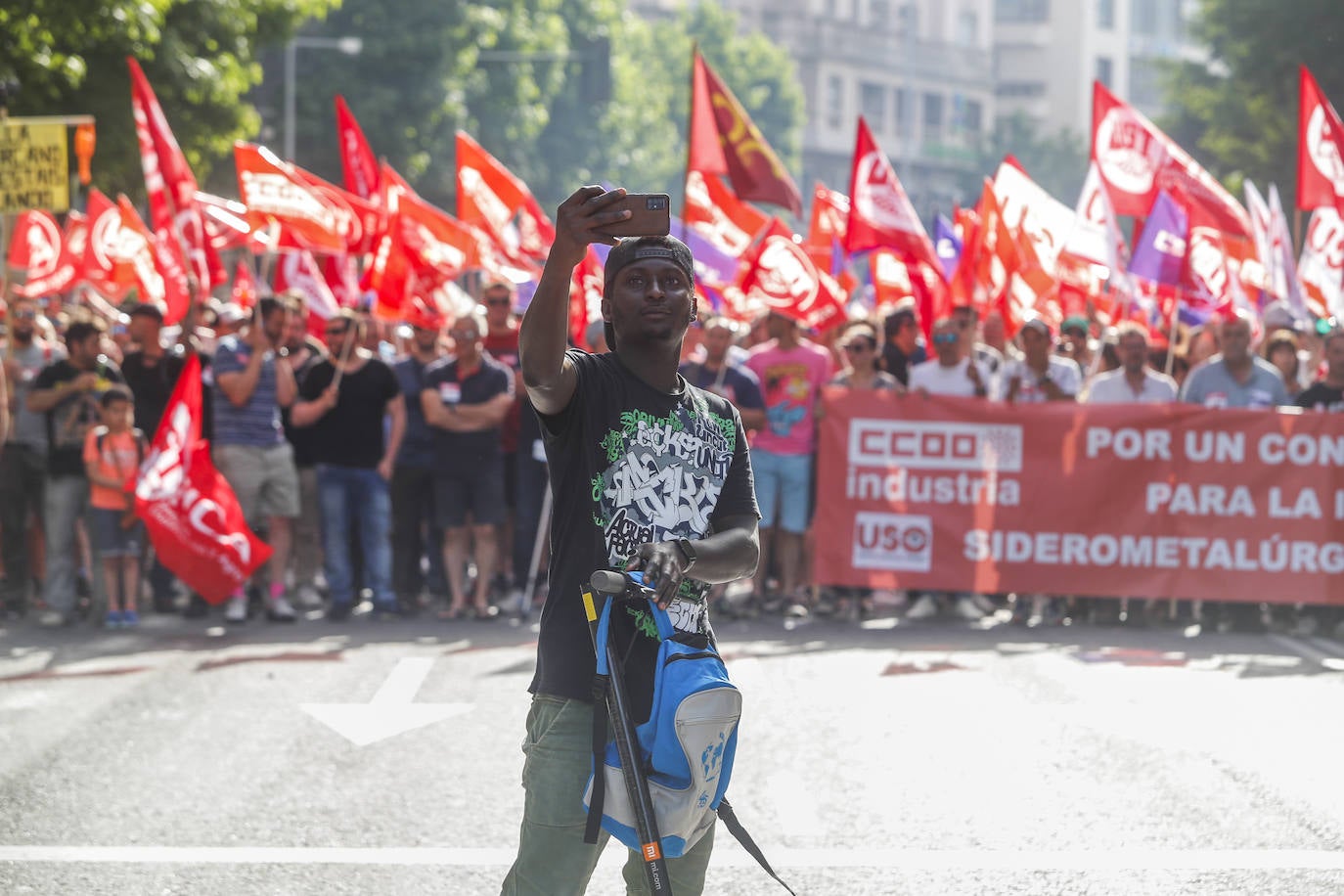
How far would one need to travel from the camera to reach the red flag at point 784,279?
563 inches

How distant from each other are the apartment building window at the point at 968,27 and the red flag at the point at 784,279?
10726 cm

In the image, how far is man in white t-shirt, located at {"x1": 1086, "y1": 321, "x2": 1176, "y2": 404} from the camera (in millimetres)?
12484

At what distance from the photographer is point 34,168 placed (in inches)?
517

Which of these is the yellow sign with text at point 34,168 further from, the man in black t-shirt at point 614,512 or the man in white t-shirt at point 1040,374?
the man in black t-shirt at point 614,512

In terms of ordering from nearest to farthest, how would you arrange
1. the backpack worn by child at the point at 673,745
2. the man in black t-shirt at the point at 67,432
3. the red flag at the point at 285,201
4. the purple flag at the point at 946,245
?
the backpack worn by child at the point at 673,745, the man in black t-shirt at the point at 67,432, the red flag at the point at 285,201, the purple flag at the point at 946,245

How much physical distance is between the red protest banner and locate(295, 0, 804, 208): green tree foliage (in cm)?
1835

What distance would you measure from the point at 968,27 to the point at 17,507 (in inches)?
4413

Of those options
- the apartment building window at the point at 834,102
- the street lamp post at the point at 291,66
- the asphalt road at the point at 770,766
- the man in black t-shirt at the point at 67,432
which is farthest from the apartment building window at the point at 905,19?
the asphalt road at the point at 770,766

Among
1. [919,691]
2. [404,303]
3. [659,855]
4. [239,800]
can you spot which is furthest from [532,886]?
[404,303]

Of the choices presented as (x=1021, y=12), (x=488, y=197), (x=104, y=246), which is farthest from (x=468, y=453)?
(x=1021, y=12)

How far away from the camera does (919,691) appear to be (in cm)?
921

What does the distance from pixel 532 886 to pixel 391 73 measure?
43.2m

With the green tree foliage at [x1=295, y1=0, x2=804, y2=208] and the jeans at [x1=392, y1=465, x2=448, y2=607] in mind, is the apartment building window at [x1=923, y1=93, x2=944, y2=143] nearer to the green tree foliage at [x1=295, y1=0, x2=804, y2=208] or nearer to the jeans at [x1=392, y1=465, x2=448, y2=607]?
the green tree foliage at [x1=295, y1=0, x2=804, y2=208]

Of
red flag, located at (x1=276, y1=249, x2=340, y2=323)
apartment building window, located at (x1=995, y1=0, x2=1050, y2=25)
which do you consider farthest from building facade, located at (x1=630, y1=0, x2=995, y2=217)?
red flag, located at (x1=276, y1=249, x2=340, y2=323)
